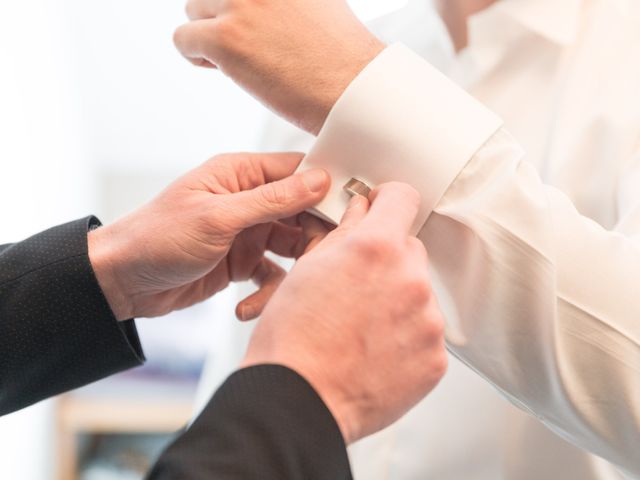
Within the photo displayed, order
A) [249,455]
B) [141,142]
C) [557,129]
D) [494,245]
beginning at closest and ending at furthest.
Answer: [249,455], [494,245], [557,129], [141,142]

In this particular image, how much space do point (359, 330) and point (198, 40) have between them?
332mm

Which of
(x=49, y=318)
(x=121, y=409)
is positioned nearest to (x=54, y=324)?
(x=49, y=318)

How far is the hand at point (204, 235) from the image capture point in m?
0.68

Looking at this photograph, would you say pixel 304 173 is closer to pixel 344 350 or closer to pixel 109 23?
pixel 344 350

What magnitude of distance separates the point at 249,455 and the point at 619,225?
1.35 feet

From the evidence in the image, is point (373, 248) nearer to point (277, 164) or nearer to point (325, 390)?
point (325, 390)

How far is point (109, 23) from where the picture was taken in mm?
1849

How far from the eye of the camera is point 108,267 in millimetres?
745

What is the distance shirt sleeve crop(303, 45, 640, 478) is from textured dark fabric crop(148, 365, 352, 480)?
213mm

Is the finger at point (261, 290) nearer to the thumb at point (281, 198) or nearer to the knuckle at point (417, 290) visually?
the thumb at point (281, 198)

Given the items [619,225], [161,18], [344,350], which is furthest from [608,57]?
[161,18]

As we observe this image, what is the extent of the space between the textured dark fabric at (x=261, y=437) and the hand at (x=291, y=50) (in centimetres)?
28

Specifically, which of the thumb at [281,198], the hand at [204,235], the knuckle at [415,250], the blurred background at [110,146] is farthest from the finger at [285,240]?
the blurred background at [110,146]

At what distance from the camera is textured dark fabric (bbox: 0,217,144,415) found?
732 mm
